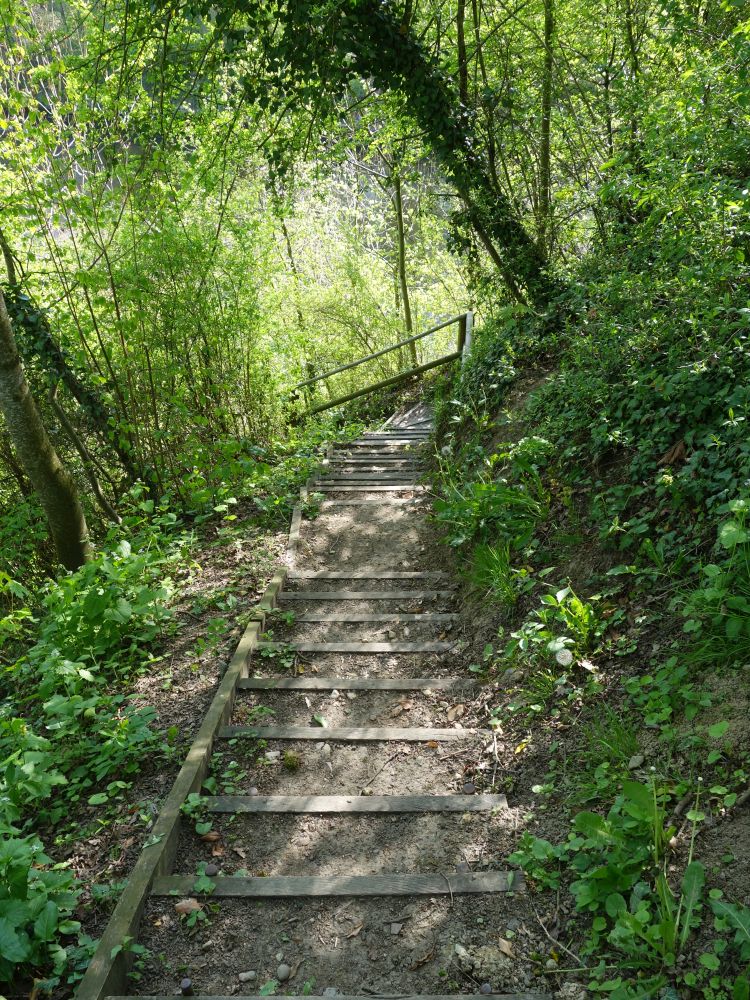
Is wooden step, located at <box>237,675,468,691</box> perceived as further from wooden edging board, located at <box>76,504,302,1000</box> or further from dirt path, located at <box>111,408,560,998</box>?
wooden edging board, located at <box>76,504,302,1000</box>

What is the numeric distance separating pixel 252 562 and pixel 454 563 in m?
1.65

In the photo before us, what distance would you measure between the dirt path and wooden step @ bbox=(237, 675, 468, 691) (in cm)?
1

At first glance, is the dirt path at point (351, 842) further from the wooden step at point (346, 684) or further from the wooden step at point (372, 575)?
the wooden step at point (372, 575)

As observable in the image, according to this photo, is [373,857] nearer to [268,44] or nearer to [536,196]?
[268,44]

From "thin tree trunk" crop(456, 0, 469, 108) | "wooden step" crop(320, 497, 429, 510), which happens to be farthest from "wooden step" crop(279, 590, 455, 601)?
"thin tree trunk" crop(456, 0, 469, 108)

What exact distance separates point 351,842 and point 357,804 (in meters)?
0.17

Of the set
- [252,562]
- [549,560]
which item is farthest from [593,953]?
[252,562]

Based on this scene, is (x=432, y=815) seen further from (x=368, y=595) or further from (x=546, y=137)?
(x=546, y=137)

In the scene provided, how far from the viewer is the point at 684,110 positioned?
394cm

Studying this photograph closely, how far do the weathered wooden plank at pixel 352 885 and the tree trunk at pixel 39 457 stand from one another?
3.53 meters

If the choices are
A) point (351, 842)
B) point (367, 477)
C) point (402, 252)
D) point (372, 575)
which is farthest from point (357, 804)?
point (402, 252)

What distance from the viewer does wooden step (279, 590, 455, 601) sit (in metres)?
4.90

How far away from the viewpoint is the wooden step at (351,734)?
3.38 meters

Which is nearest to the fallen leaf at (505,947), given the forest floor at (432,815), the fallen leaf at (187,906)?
the forest floor at (432,815)
